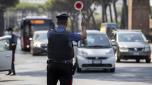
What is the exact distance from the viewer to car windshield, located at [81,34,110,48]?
25.5 metres

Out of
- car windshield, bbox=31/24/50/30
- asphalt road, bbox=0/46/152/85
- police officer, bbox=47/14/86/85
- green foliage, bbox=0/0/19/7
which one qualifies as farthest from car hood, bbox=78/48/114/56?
green foliage, bbox=0/0/19/7

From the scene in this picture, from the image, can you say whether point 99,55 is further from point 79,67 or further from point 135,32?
point 135,32

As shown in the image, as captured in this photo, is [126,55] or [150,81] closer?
[150,81]

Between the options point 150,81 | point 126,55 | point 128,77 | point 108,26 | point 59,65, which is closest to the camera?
point 59,65

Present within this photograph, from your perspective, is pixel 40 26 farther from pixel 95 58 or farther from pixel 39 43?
pixel 95 58

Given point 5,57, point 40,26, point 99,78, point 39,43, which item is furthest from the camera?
point 40,26

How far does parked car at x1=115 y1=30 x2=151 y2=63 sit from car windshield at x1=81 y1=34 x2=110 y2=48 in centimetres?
561

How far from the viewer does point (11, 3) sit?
287 feet

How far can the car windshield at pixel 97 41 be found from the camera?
25.5 m

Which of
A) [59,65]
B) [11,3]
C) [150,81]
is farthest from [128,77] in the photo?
[11,3]

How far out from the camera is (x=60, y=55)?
440 inches

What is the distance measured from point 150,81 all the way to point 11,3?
67.8 meters

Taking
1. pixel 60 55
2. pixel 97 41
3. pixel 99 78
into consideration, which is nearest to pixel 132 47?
pixel 97 41

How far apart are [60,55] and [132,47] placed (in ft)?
67.5
